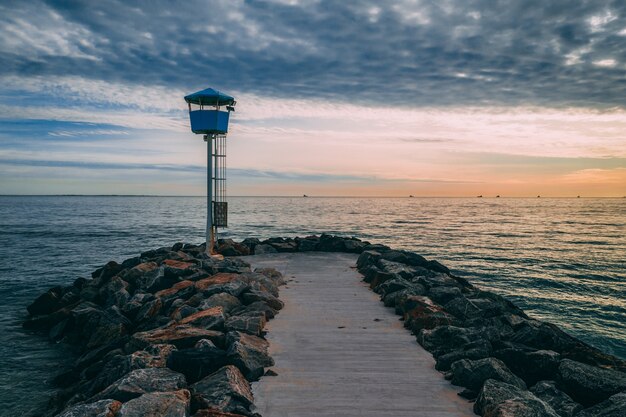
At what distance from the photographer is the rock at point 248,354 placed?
226 inches

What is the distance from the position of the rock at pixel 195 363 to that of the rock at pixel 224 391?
26 centimetres

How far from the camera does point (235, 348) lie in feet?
19.5

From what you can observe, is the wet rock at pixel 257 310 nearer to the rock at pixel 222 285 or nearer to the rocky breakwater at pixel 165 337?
the rocky breakwater at pixel 165 337

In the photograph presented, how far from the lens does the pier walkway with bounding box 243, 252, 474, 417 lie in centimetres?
504

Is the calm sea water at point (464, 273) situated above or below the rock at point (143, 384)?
below

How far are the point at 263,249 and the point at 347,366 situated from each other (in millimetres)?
11290

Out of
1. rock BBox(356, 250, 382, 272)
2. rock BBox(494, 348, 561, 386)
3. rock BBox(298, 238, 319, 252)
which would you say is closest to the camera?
rock BBox(494, 348, 561, 386)

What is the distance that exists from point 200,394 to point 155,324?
416 centimetres

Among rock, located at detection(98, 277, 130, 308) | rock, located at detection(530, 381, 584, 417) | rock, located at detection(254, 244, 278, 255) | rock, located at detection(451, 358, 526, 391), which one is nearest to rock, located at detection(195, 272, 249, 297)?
rock, located at detection(98, 277, 130, 308)

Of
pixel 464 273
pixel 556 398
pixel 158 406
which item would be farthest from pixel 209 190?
pixel 464 273

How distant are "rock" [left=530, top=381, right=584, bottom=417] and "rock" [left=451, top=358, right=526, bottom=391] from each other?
0.62 ft

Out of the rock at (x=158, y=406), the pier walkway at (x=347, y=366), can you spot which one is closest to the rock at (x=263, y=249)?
the pier walkway at (x=347, y=366)

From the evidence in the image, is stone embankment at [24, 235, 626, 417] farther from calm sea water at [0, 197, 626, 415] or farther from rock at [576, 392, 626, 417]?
calm sea water at [0, 197, 626, 415]

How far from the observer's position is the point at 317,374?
593cm
